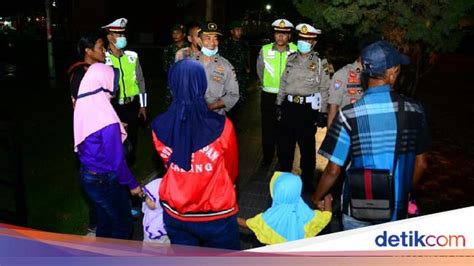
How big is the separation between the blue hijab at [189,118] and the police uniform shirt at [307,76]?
128 inches

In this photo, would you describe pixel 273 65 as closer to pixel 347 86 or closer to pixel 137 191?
pixel 347 86

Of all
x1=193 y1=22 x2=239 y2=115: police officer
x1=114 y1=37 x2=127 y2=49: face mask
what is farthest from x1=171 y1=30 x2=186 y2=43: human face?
x1=193 y1=22 x2=239 y2=115: police officer

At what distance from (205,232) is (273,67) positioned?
4244 millimetres

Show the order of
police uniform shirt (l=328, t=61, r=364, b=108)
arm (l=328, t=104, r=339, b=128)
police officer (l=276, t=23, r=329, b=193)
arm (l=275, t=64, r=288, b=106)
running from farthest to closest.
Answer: arm (l=275, t=64, r=288, b=106) < police officer (l=276, t=23, r=329, b=193) < arm (l=328, t=104, r=339, b=128) < police uniform shirt (l=328, t=61, r=364, b=108)

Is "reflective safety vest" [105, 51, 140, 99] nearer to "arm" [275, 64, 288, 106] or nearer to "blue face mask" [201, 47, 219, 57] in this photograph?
"blue face mask" [201, 47, 219, 57]

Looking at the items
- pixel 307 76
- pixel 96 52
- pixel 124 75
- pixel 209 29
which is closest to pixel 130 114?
pixel 124 75

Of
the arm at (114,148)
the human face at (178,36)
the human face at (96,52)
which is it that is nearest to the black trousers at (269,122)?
the human face at (178,36)

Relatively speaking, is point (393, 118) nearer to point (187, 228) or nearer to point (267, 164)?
point (187, 228)

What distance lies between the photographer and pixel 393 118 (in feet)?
9.82

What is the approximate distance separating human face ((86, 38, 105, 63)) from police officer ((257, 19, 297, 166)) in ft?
10.0

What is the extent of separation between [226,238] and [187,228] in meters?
0.27

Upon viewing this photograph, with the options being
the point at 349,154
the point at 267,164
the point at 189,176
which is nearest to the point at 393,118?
the point at 349,154

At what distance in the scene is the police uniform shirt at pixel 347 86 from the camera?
18.3 feet

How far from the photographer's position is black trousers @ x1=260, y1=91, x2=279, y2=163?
7375 mm
